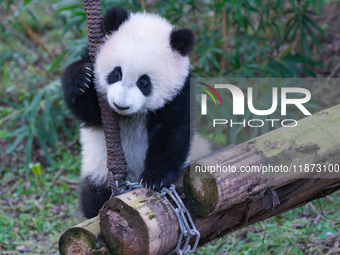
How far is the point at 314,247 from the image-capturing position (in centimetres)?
313

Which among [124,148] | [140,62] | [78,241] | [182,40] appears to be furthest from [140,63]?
[78,241]

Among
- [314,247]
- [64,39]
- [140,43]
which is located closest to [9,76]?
[64,39]

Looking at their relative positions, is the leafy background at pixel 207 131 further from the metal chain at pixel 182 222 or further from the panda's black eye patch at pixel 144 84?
the panda's black eye patch at pixel 144 84

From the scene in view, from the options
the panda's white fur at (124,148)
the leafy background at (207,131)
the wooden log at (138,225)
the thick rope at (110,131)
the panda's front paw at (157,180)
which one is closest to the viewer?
the wooden log at (138,225)

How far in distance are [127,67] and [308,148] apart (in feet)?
3.47

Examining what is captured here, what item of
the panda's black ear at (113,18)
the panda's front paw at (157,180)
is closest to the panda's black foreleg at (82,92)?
the panda's black ear at (113,18)

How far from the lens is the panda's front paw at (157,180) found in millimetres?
2392

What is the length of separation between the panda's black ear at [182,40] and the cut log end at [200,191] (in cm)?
80

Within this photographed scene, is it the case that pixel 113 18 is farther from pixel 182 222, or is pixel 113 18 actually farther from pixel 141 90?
pixel 182 222

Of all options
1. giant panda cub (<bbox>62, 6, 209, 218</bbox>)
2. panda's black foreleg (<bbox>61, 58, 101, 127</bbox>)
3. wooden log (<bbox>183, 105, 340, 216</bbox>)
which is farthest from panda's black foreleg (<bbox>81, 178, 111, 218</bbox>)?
wooden log (<bbox>183, 105, 340, 216</bbox>)

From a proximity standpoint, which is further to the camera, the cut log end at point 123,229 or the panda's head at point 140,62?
the panda's head at point 140,62

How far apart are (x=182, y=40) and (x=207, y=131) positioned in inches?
112

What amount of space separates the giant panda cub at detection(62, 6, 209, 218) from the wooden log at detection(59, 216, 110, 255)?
0.40m

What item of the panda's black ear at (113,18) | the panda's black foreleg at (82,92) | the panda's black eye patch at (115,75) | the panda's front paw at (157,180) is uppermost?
the panda's black ear at (113,18)
